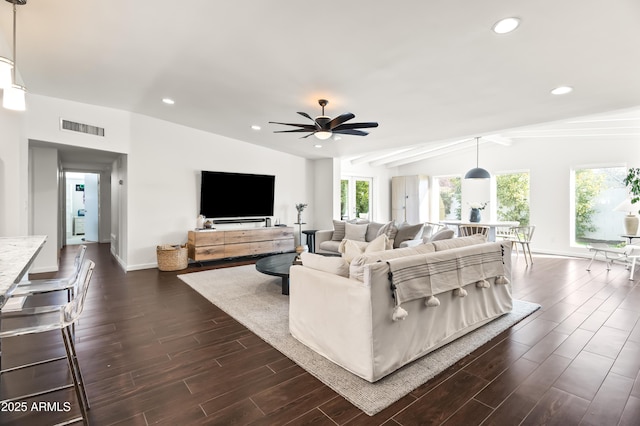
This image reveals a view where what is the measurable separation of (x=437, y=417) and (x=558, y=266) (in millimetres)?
5628

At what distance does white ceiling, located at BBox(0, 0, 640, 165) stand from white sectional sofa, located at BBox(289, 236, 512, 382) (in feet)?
5.85

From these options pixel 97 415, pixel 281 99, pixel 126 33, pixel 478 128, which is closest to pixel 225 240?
pixel 281 99

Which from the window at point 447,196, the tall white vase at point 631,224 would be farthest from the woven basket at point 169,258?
the tall white vase at point 631,224

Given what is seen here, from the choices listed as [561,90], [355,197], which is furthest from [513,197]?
[561,90]

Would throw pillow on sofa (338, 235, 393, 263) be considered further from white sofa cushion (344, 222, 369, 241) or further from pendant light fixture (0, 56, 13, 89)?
white sofa cushion (344, 222, 369, 241)

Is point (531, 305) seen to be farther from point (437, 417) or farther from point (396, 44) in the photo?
point (396, 44)

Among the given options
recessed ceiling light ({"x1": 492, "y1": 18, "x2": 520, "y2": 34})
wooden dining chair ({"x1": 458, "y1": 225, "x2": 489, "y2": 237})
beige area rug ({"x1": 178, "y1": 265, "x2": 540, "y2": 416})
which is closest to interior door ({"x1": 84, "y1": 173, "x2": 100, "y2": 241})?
beige area rug ({"x1": 178, "y1": 265, "x2": 540, "y2": 416})

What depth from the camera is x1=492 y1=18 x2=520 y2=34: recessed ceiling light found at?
7.55 ft

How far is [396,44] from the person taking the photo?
8.91 ft

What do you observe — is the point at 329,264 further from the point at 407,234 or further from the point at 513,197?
the point at 513,197

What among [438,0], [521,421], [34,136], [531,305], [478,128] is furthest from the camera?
[478,128]

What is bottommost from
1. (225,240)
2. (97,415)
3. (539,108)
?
(97,415)

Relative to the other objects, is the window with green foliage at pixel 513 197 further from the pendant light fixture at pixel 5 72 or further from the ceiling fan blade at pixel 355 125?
the pendant light fixture at pixel 5 72

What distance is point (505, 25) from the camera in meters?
2.36
